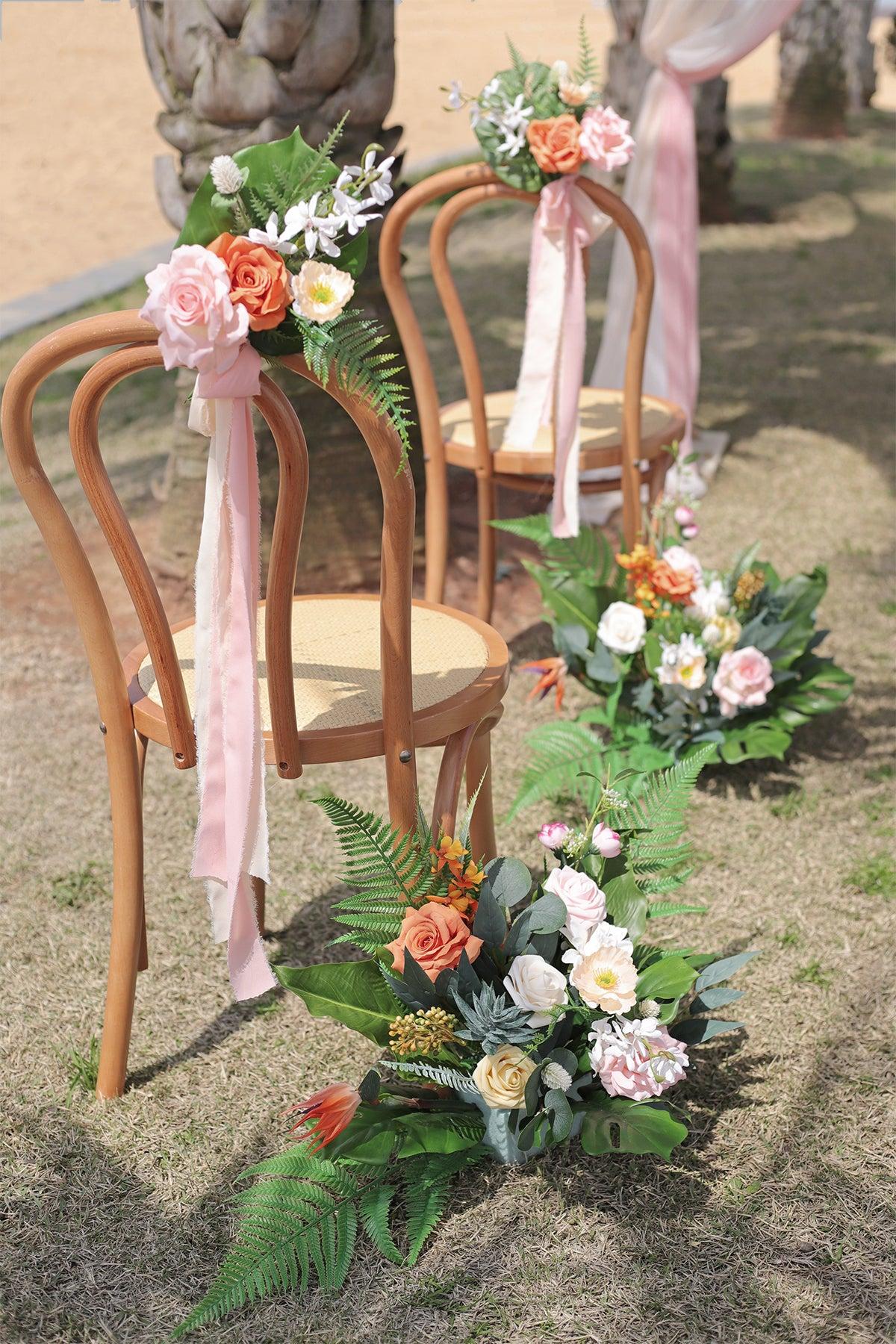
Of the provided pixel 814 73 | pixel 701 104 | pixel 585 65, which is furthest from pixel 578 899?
pixel 814 73

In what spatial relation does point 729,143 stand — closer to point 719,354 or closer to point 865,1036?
point 719,354

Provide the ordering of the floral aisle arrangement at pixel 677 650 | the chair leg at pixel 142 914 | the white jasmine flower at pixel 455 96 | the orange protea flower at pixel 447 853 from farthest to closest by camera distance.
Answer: the floral aisle arrangement at pixel 677 650
the white jasmine flower at pixel 455 96
the chair leg at pixel 142 914
the orange protea flower at pixel 447 853

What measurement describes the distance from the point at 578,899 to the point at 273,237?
1010 mm

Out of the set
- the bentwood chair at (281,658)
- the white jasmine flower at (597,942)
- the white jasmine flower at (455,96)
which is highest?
the white jasmine flower at (455,96)

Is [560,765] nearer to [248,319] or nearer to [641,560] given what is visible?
[641,560]

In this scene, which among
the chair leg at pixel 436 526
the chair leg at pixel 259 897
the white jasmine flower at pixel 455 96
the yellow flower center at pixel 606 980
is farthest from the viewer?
the chair leg at pixel 436 526

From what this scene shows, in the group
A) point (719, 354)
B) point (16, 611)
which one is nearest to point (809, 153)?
point (719, 354)

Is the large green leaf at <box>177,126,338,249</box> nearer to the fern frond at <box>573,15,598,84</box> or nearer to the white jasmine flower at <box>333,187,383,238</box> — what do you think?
the white jasmine flower at <box>333,187,383,238</box>

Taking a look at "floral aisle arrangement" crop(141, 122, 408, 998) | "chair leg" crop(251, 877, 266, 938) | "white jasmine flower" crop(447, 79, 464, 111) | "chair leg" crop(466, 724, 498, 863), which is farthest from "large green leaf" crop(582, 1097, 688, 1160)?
"white jasmine flower" crop(447, 79, 464, 111)

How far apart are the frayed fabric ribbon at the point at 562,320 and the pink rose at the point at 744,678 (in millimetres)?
495

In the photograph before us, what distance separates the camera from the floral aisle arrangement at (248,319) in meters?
1.53

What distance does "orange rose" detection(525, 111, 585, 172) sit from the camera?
2844 millimetres

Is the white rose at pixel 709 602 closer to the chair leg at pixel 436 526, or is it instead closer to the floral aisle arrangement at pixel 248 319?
the chair leg at pixel 436 526

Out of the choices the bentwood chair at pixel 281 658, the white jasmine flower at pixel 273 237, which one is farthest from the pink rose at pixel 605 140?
the white jasmine flower at pixel 273 237
